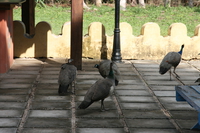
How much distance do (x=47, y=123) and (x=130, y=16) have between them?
602 inches

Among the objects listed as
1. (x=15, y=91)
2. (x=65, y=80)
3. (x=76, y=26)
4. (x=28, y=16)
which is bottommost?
(x=15, y=91)

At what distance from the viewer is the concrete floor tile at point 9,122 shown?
6.40 metres

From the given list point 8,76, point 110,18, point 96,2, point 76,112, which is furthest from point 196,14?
point 76,112

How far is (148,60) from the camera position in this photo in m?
12.4

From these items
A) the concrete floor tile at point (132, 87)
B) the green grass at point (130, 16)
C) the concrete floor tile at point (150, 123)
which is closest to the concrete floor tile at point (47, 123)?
the concrete floor tile at point (150, 123)

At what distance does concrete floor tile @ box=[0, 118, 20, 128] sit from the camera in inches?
252

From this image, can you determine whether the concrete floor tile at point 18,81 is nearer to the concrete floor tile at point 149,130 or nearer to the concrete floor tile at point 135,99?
the concrete floor tile at point 135,99

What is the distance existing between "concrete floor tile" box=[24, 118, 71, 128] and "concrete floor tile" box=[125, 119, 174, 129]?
1042 mm

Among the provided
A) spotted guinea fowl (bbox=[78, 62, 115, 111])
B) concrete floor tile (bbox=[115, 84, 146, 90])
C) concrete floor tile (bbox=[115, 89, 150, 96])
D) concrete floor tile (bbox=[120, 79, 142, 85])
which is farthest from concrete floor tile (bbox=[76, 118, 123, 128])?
concrete floor tile (bbox=[120, 79, 142, 85])

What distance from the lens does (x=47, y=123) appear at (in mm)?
6543

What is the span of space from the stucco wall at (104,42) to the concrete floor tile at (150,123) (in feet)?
19.0

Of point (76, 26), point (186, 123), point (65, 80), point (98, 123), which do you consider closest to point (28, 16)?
point (76, 26)

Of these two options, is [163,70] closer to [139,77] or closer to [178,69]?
[139,77]

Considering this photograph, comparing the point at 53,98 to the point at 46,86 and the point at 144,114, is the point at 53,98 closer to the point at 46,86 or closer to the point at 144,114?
the point at 46,86
